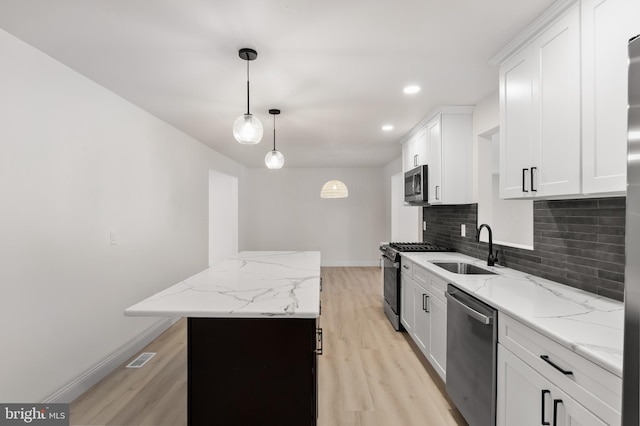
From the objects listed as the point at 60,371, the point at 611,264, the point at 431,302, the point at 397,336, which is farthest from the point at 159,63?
the point at 397,336

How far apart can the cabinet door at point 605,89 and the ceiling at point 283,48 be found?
365mm

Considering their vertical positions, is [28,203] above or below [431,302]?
above

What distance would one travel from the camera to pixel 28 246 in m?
2.08

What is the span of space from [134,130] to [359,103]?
7.34ft

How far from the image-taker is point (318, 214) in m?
8.10

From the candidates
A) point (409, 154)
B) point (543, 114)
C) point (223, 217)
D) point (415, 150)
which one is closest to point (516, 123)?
point (543, 114)

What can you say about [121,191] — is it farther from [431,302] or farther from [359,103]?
[431,302]

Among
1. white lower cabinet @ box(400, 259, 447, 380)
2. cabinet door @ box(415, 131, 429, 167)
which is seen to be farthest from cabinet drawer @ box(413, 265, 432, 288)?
cabinet door @ box(415, 131, 429, 167)

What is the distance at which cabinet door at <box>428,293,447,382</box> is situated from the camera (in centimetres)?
243

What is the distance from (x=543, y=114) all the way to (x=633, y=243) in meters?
1.29

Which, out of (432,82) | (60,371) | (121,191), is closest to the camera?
(60,371)

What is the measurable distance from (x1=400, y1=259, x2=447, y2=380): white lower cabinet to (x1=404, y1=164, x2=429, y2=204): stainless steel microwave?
78cm

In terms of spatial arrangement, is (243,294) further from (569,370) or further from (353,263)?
(353,263)

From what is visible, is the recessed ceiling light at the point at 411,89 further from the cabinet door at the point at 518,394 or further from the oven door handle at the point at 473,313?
the cabinet door at the point at 518,394
